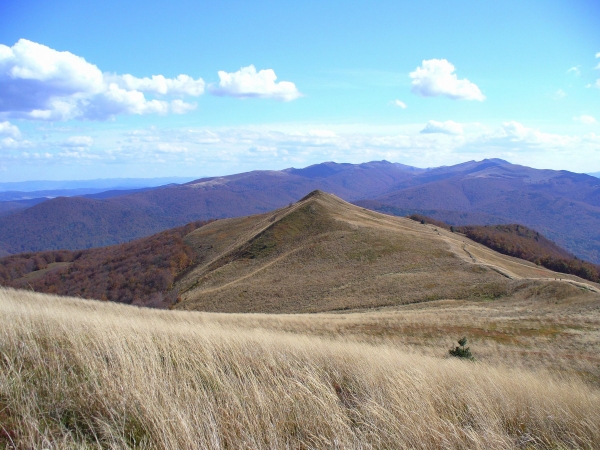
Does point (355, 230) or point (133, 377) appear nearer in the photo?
point (133, 377)

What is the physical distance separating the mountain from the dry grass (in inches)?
1168

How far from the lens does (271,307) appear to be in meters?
40.2

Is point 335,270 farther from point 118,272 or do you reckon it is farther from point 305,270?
point 118,272

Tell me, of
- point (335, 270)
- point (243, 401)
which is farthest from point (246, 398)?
point (335, 270)

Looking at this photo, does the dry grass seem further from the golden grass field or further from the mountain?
the mountain

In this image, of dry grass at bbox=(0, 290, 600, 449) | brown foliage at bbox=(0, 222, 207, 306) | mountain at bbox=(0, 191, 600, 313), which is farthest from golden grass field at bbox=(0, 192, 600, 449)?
brown foliage at bbox=(0, 222, 207, 306)

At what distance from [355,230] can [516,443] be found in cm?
5616

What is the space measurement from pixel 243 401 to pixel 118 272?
84.9 m

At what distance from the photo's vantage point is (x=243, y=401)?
168 inches

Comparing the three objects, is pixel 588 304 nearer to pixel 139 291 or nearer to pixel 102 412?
pixel 102 412

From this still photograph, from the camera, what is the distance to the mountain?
3731 cm

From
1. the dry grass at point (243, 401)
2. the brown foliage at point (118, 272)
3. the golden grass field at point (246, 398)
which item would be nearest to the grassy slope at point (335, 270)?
the brown foliage at point (118, 272)

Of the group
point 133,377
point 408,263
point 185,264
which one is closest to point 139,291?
point 185,264

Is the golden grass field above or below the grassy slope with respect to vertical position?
above
